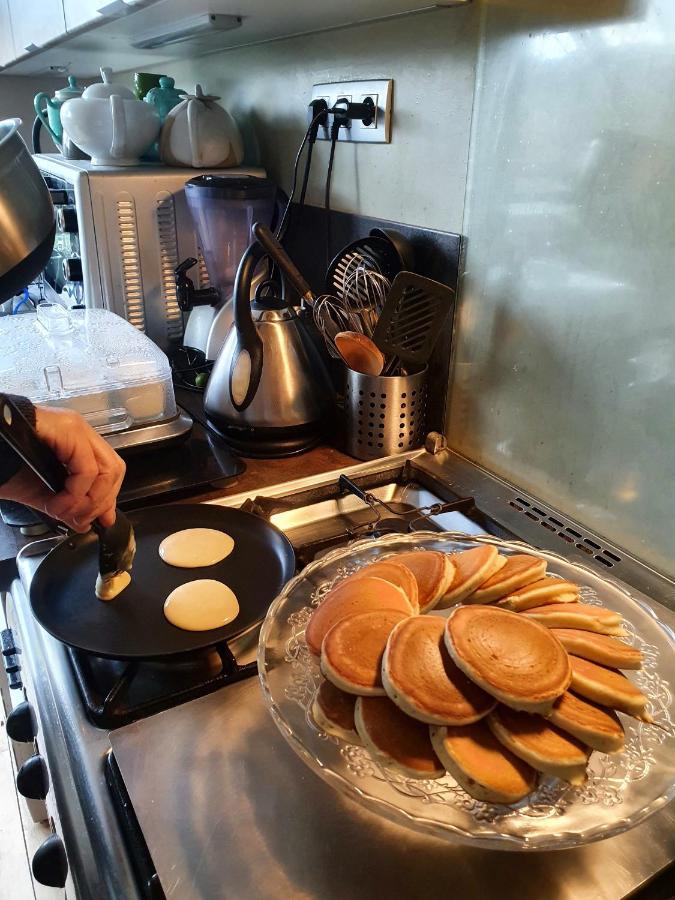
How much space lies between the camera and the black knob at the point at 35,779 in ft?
2.14

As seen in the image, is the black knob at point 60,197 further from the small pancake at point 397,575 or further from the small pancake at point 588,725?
the small pancake at point 588,725

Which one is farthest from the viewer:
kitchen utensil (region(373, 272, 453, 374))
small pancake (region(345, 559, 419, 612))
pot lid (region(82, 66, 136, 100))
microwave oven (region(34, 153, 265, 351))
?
pot lid (region(82, 66, 136, 100))

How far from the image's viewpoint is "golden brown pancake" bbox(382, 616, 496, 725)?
0.42m

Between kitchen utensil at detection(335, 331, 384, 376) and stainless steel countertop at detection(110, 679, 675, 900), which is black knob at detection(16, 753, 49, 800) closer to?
stainless steel countertop at detection(110, 679, 675, 900)

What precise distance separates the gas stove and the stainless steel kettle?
27 cm

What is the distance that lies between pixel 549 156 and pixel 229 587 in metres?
0.60

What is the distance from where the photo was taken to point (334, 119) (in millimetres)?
1105

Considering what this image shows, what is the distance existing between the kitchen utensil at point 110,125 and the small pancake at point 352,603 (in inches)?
42.8

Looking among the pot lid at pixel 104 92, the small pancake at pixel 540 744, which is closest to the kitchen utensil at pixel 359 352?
the small pancake at pixel 540 744

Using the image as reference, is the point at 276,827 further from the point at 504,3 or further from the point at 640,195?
the point at 504,3

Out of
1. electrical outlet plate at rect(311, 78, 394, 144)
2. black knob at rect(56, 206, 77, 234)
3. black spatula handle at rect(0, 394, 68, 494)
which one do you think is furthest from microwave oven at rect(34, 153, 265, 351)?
black spatula handle at rect(0, 394, 68, 494)

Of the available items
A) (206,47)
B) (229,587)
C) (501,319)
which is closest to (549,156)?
(501,319)

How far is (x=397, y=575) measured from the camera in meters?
0.55

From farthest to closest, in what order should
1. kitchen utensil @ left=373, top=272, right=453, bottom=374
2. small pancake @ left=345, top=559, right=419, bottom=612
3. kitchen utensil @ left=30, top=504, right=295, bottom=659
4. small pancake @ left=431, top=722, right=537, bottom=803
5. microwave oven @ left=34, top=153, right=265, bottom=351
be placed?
microwave oven @ left=34, top=153, right=265, bottom=351, kitchen utensil @ left=373, top=272, right=453, bottom=374, kitchen utensil @ left=30, top=504, right=295, bottom=659, small pancake @ left=345, top=559, right=419, bottom=612, small pancake @ left=431, top=722, right=537, bottom=803
